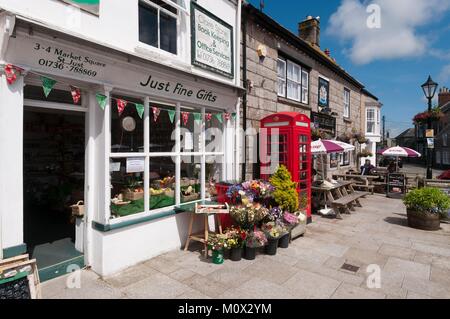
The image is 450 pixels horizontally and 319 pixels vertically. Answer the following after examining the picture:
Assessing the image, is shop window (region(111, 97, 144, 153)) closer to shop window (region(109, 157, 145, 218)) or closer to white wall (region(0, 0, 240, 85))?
shop window (region(109, 157, 145, 218))

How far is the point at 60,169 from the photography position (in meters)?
8.12

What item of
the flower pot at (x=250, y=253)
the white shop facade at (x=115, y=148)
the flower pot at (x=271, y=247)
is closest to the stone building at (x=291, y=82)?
the white shop facade at (x=115, y=148)

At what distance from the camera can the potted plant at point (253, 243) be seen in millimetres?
5230

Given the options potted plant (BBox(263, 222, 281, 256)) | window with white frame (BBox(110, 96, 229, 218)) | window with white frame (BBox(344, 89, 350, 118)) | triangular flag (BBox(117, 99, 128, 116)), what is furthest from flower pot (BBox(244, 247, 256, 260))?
window with white frame (BBox(344, 89, 350, 118))

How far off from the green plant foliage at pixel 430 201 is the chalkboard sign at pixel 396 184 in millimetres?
5148

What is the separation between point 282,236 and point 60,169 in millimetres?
6485

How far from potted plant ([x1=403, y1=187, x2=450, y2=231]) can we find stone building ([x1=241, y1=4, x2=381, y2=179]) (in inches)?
171

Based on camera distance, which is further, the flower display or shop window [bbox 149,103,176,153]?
shop window [bbox 149,103,176,153]

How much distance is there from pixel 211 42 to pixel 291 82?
14.9 feet

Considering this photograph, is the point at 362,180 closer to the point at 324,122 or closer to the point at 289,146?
the point at 324,122

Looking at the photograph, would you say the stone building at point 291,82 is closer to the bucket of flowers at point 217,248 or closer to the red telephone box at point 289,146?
the red telephone box at point 289,146

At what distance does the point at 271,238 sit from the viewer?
17.9 ft

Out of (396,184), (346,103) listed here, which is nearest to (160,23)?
(396,184)

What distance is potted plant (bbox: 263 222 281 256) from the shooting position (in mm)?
5453
